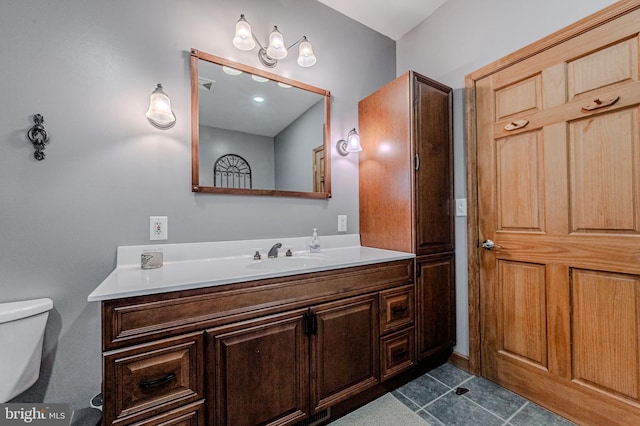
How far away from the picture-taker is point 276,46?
1667 millimetres

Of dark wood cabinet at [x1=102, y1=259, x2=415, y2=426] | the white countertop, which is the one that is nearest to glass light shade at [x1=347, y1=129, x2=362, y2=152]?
the white countertop

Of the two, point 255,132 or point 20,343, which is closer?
point 20,343

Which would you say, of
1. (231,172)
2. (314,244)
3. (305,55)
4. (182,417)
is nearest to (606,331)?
(314,244)

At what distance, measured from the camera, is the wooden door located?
4.11ft

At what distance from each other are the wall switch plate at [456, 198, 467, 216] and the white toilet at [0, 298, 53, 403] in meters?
2.41

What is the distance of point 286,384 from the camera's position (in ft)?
3.96

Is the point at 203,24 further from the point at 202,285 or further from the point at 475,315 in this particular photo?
the point at 475,315

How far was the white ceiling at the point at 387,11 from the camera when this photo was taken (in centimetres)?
204

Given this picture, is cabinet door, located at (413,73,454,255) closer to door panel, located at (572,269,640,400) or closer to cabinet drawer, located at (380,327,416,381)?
cabinet drawer, located at (380,327,416,381)

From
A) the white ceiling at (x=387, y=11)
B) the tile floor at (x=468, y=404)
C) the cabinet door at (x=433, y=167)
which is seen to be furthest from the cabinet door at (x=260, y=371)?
the white ceiling at (x=387, y=11)

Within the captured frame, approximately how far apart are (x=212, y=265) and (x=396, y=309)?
110 cm

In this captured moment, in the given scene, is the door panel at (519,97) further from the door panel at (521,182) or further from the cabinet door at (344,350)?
the cabinet door at (344,350)

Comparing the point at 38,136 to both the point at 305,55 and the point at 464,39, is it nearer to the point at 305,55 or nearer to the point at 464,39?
the point at 305,55

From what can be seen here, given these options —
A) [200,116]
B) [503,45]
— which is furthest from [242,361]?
[503,45]
